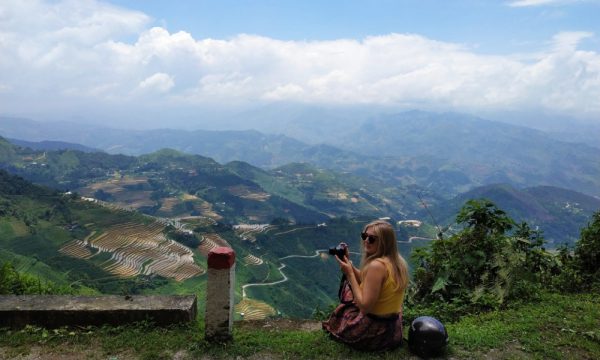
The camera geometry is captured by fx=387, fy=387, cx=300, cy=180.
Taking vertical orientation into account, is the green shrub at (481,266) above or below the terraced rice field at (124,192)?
above

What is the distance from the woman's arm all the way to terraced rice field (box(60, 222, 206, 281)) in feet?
217

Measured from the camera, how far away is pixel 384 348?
5.27 m

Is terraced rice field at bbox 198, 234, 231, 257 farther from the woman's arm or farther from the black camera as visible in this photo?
the woman's arm

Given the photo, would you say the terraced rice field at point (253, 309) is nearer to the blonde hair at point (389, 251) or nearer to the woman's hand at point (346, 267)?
the woman's hand at point (346, 267)

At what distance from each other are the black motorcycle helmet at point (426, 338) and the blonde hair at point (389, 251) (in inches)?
28.1

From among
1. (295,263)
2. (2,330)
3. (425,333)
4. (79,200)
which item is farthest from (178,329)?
(79,200)

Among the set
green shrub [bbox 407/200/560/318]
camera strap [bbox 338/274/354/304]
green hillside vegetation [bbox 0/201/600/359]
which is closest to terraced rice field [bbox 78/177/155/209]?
green shrub [bbox 407/200/560/318]

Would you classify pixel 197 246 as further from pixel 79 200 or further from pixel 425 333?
pixel 425 333

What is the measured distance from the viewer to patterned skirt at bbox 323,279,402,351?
16.9 feet

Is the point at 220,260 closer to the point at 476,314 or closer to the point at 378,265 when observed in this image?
the point at 378,265

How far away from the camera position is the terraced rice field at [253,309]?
51188mm

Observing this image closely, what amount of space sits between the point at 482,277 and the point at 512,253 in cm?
76

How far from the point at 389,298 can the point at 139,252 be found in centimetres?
8020

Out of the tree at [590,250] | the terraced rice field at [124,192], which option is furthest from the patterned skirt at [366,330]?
the terraced rice field at [124,192]
